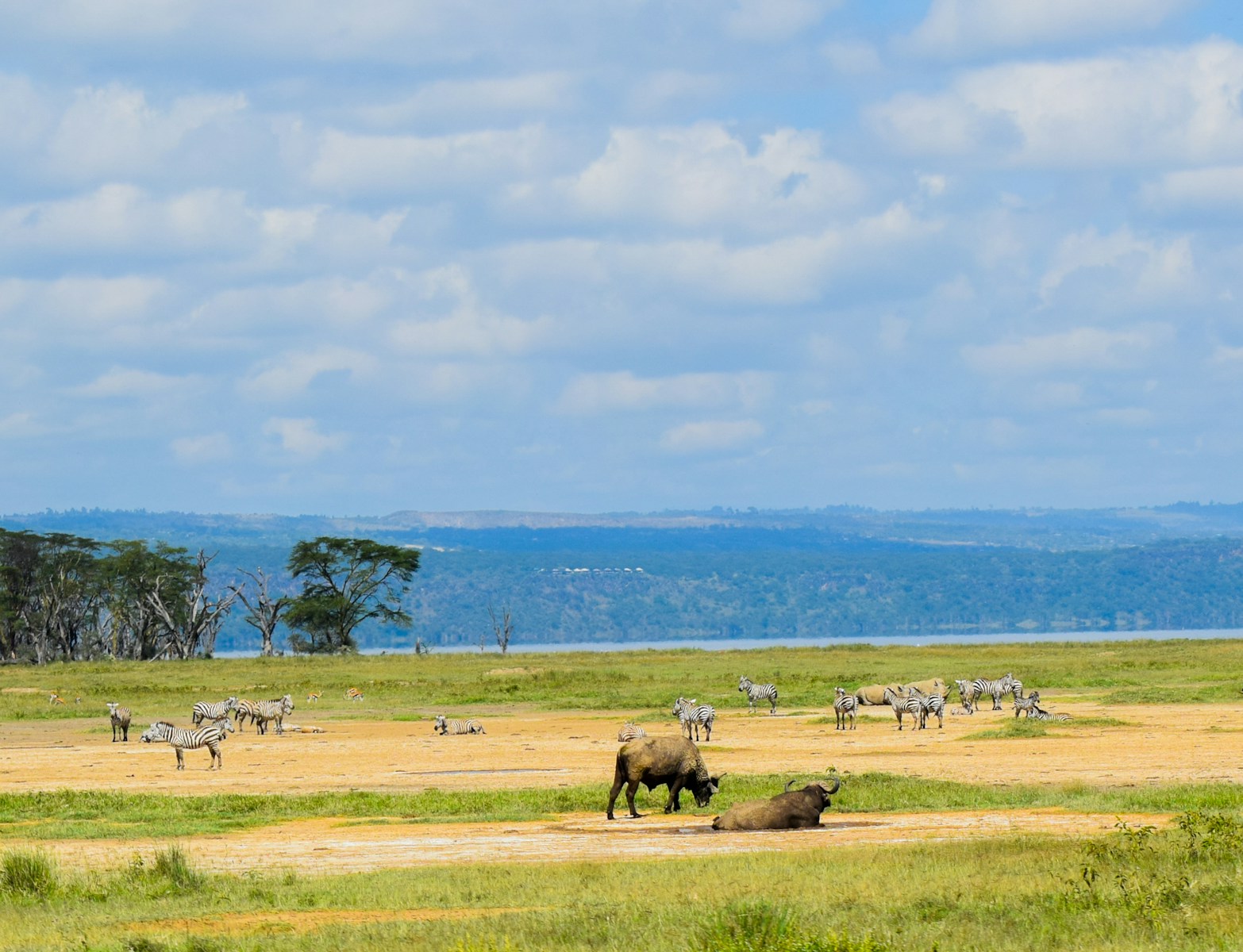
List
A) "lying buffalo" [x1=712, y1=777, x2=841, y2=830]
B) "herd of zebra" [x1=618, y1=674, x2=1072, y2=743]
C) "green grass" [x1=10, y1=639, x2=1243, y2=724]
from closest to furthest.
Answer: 1. "lying buffalo" [x1=712, y1=777, x2=841, y2=830]
2. "herd of zebra" [x1=618, y1=674, x2=1072, y2=743]
3. "green grass" [x1=10, y1=639, x2=1243, y2=724]

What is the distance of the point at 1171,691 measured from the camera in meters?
45.7

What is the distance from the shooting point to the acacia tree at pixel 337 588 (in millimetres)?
101750

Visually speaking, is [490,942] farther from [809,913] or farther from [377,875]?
[377,875]

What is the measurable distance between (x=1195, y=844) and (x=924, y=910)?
12.1 ft

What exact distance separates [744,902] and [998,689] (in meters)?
32.5

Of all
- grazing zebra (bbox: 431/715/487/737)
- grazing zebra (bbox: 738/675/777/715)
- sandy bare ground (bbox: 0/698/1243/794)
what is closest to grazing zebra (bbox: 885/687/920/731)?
sandy bare ground (bbox: 0/698/1243/794)

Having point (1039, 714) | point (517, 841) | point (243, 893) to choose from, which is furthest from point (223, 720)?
point (243, 893)

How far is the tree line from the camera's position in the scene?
98062mm

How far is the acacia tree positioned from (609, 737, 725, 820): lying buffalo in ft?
261

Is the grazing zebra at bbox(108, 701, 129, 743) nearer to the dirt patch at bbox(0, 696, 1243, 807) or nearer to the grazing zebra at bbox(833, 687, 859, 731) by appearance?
the dirt patch at bbox(0, 696, 1243, 807)

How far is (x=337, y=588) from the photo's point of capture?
108m

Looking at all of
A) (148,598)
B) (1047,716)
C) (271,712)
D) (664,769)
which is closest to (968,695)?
(1047,716)

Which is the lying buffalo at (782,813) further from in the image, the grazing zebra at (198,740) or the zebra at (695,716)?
the zebra at (695,716)

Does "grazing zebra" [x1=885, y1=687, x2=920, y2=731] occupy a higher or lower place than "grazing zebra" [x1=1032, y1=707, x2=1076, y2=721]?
higher
